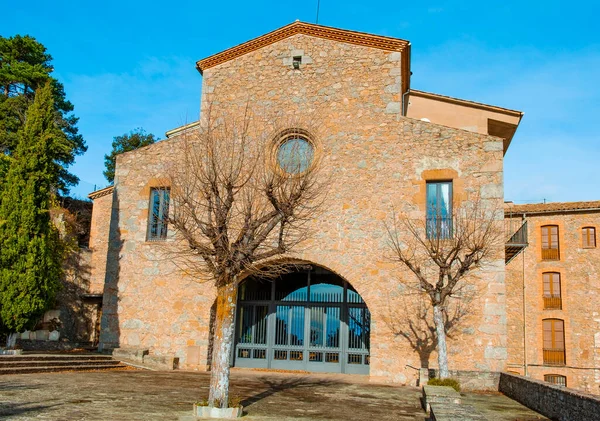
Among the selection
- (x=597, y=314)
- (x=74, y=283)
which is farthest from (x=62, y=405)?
(x=597, y=314)

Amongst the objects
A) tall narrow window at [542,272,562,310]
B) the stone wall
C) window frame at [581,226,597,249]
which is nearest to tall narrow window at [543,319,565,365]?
the stone wall

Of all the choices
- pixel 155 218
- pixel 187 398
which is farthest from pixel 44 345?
pixel 187 398

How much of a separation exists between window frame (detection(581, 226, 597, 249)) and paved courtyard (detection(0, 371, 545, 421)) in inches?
716

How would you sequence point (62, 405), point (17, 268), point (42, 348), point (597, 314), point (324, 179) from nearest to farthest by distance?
1. point (62, 405)
2. point (17, 268)
3. point (324, 179)
4. point (42, 348)
5. point (597, 314)

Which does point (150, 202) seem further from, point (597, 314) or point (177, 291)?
point (597, 314)

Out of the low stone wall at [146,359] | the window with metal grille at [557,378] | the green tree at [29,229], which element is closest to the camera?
the green tree at [29,229]

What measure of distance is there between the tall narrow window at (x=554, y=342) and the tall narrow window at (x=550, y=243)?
10.3 ft

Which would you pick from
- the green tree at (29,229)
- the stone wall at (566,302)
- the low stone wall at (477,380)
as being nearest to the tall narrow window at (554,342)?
the stone wall at (566,302)

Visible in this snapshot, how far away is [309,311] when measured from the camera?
52.3 ft

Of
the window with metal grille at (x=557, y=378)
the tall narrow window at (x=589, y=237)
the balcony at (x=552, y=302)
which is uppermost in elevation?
the tall narrow window at (x=589, y=237)

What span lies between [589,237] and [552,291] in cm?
314

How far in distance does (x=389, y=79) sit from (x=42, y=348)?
43.6 ft

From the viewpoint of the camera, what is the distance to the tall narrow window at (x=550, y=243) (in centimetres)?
2780

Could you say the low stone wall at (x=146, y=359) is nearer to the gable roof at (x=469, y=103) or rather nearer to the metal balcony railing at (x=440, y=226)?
the metal balcony railing at (x=440, y=226)
